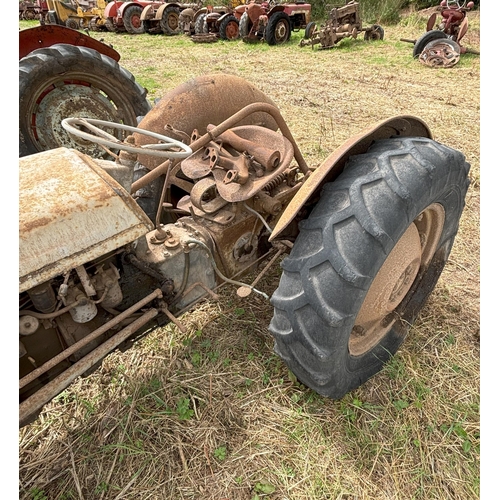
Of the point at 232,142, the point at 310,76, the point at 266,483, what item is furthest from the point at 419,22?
the point at 266,483

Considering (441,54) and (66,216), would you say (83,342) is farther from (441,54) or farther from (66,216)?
(441,54)

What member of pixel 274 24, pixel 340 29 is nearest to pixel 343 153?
pixel 340 29

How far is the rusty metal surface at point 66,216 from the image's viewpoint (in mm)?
1119

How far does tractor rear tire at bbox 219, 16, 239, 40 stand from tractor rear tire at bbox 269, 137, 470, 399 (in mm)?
13019

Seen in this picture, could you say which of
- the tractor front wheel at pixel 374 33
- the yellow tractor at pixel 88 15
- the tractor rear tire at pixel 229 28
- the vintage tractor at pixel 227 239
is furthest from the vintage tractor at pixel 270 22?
the vintage tractor at pixel 227 239

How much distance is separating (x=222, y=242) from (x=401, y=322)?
1066 mm

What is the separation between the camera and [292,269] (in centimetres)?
149

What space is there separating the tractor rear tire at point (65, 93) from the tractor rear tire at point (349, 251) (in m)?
2.57

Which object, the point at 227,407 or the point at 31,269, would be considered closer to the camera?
the point at 31,269

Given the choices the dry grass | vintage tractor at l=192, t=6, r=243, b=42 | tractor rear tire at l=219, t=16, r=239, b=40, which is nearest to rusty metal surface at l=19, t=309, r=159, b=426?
the dry grass

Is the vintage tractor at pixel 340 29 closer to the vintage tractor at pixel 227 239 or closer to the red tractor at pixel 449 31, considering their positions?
the red tractor at pixel 449 31

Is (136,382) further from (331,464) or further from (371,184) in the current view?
(371,184)

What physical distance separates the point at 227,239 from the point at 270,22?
11652 mm

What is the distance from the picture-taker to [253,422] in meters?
1.84
